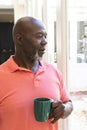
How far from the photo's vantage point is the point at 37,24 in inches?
50.5

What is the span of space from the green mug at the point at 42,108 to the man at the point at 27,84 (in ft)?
0.09

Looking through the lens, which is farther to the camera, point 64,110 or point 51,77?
point 51,77

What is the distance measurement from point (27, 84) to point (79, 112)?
4.42 feet

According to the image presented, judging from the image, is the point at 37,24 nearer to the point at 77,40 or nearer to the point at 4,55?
the point at 77,40

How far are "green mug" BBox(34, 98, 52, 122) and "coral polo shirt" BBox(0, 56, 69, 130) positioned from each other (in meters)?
0.05

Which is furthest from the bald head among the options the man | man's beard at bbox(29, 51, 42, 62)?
man's beard at bbox(29, 51, 42, 62)

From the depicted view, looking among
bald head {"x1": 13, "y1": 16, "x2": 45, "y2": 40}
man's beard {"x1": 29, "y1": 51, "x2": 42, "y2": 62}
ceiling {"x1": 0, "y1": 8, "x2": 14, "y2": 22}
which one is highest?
ceiling {"x1": 0, "y1": 8, "x2": 14, "y2": 22}

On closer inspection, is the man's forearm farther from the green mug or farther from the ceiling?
the ceiling

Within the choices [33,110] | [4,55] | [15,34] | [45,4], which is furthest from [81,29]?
[4,55]

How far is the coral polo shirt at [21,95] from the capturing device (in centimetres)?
122

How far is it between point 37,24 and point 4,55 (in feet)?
23.7

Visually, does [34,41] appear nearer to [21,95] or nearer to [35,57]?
[35,57]

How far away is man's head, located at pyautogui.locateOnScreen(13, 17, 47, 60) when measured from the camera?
4.11 ft

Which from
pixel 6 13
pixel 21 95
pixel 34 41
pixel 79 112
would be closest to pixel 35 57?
pixel 34 41
